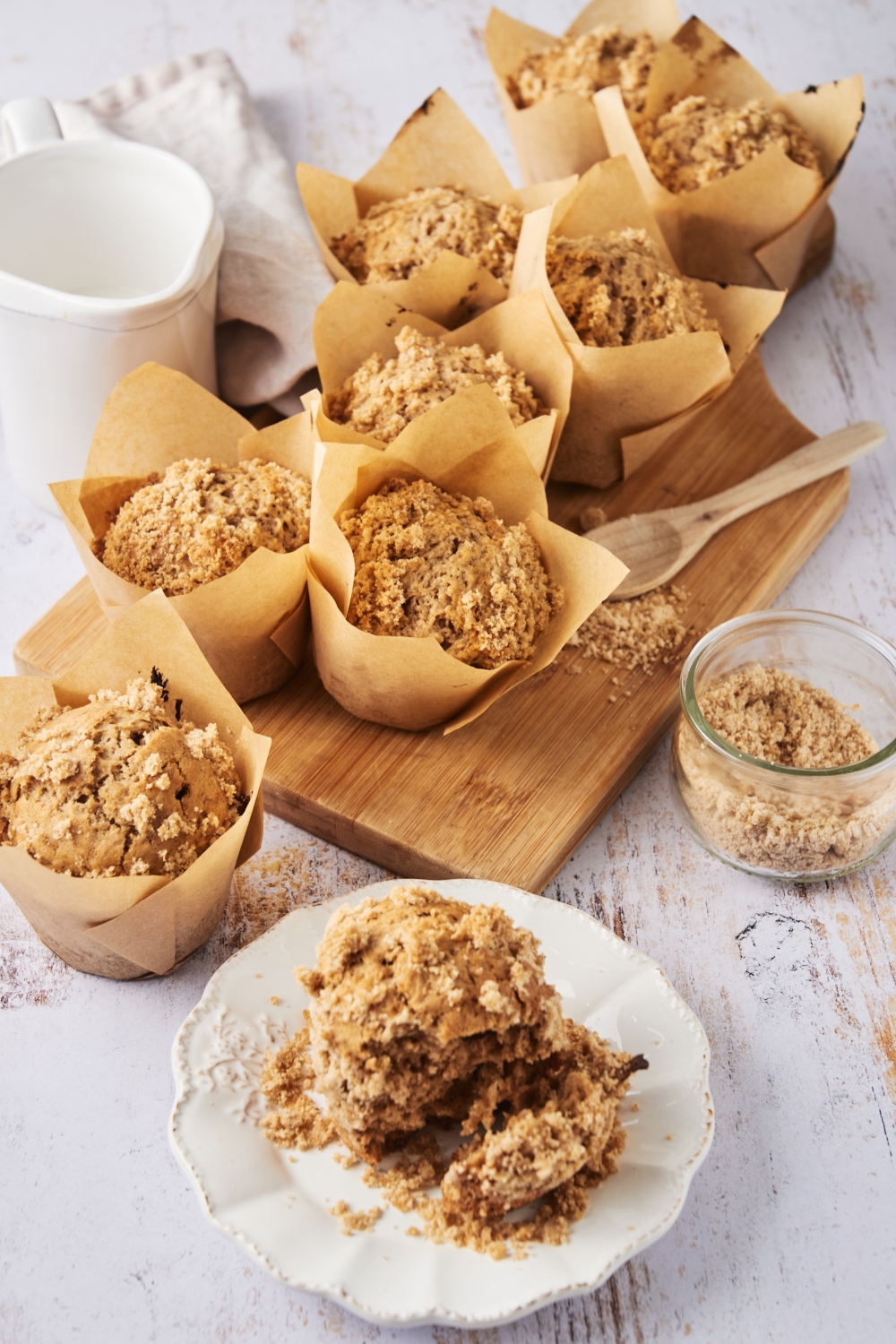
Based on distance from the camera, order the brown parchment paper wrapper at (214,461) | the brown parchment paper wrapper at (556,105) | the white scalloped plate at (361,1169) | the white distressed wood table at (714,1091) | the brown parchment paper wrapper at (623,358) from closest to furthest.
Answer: the white scalloped plate at (361,1169), the white distressed wood table at (714,1091), the brown parchment paper wrapper at (214,461), the brown parchment paper wrapper at (623,358), the brown parchment paper wrapper at (556,105)

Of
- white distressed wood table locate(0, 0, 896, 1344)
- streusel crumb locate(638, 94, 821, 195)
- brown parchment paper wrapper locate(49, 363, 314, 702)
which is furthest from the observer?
streusel crumb locate(638, 94, 821, 195)

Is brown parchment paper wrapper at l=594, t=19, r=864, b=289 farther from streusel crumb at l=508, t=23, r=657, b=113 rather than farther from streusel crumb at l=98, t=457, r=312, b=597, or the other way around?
streusel crumb at l=98, t=457, r=312, b=597


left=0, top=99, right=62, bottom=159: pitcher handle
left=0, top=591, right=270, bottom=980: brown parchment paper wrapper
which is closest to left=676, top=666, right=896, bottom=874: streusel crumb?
left=0, top=591, right=270, bottom=980: brown parchment paper wrapper

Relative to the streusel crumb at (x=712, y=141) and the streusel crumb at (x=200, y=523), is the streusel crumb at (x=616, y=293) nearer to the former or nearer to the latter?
the streusel crumb at (x=712, y=141)

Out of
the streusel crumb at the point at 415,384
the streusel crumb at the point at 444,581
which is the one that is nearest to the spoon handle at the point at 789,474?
the streusel crumb at the point at 415,384

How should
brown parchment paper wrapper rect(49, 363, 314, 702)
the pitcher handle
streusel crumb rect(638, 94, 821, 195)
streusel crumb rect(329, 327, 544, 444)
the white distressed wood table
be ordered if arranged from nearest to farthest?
the white distressed wood table < brown parchment paper wrapper rect(49, 363, 314, 702) < streusel crumb rect(329, 327, 544, 444) < the pitcher handle < streusel crumb rect(638, 94, 821, 195)

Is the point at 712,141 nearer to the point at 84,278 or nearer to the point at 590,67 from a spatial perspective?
the point at 590,67
